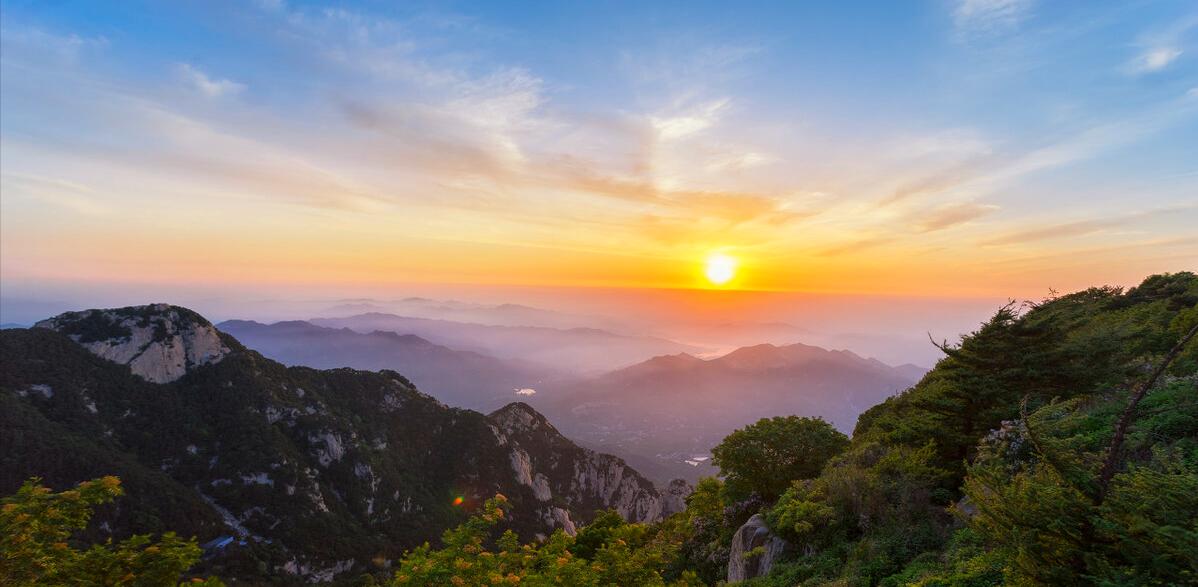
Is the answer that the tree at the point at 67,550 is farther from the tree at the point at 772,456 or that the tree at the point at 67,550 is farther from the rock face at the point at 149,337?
the rock face at the point at 149,337

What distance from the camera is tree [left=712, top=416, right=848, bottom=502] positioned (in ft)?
91.5

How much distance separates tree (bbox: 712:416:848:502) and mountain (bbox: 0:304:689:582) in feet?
337

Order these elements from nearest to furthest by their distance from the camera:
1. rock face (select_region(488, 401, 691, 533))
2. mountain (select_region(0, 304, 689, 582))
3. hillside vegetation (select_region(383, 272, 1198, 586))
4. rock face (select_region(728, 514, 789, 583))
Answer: hillside vegetation (select_region(383, 272, 1198, 586))
rock face (select_region(728, 514, 789, 583))
mountain (select_region(0, 304, 689, 582))
rock face (select_region(488, 401, 691, 533))

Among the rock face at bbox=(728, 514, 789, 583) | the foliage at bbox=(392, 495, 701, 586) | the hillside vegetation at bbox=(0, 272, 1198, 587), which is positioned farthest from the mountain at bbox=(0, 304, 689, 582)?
the foliage at bbox=(392, 495, 701, 586)

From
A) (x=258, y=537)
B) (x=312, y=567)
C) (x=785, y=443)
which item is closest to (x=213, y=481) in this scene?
(x=258, y=537)

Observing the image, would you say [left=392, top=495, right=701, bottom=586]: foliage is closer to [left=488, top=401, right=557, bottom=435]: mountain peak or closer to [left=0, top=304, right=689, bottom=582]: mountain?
[left=0, top=304, right=689, bottom=582]: mountain

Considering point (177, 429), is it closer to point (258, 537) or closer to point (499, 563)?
point (258, 537)

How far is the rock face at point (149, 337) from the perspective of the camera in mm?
121875

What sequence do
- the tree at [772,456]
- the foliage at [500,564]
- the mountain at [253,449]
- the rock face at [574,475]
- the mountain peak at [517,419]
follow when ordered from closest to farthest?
1. the foliage at [500,564]
2. the tree at [772,456]
3. the mountain at [253,449]
4. the rock face at [574,475]
5. the mountain peak at [517,419]

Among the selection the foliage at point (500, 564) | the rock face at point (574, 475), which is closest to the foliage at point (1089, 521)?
the foliage at point (500, 564)

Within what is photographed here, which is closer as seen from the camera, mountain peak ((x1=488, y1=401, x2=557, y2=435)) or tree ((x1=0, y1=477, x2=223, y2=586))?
tree ((x1=0, y1=477, x2=223, y2=586))

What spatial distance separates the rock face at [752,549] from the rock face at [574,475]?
130 meters

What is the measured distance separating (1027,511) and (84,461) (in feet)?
459

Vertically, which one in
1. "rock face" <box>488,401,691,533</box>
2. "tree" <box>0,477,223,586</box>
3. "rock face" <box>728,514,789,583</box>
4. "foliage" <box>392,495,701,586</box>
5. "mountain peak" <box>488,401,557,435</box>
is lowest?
"rock face" <box>488,401,691,533</box>
